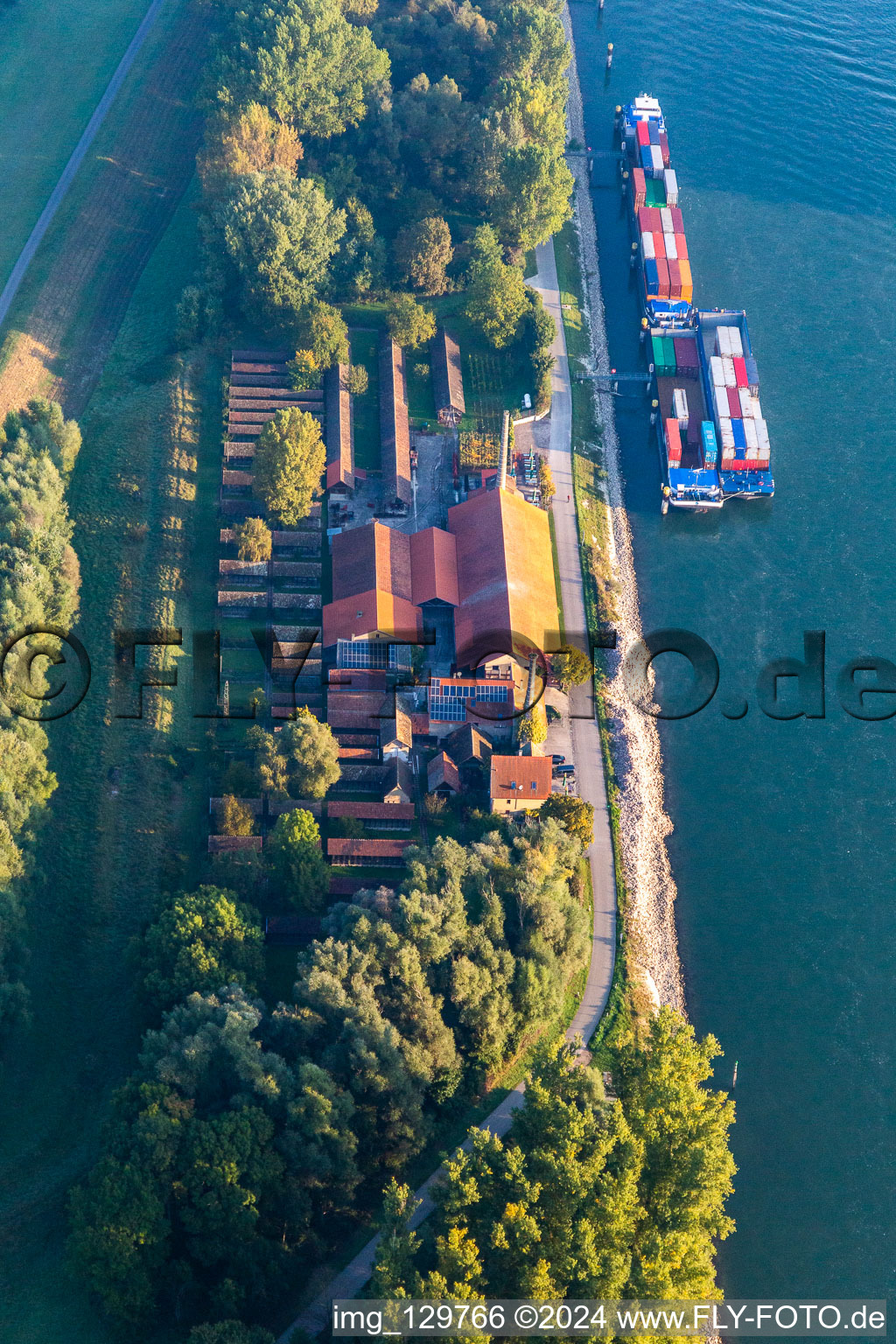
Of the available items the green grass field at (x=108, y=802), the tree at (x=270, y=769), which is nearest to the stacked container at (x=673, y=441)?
the green grass field at (x=108, y=802)

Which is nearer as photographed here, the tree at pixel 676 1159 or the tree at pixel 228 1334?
the tree at pixel 228 1334

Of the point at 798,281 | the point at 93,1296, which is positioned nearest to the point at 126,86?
the point at 798,281

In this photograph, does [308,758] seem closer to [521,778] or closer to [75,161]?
[521,778]

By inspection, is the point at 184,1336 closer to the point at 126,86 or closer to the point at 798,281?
the point at 798,281

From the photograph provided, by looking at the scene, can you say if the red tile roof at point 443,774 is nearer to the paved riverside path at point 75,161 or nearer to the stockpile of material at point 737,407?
the stockpile of material at point 737,407

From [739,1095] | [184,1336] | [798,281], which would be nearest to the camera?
[184,1336]

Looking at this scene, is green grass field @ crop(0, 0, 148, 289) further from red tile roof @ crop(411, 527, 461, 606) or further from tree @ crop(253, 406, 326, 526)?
red tile roof @ crop(411, 527, 461, 606)

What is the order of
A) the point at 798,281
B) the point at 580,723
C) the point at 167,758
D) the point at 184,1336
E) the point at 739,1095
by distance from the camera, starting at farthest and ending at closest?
the point at 798,281, the point at 580,723, the point at 167,758, the point at 739,1095, the point at 184,1336
